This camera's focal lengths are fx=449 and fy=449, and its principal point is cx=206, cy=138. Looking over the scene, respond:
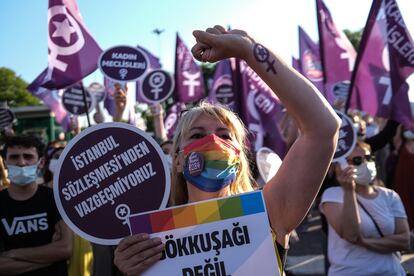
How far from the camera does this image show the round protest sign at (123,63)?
5758 millimetres

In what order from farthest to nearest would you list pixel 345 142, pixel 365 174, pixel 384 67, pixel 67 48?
1. pixel 384 67
2. pixel 67 48
3. pixel 345 142
4. pixel 365 174

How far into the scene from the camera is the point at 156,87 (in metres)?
9.19

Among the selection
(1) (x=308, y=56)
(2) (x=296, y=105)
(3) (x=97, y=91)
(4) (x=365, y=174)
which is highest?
(2) (x=296, y=105)

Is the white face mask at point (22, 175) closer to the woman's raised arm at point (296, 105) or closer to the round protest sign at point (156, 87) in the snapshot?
the woman's raised arm at point (296, 105)

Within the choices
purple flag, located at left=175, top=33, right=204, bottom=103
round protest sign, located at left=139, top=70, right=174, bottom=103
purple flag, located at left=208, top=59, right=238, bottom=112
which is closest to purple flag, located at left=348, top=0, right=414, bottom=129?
round protest sign, located at left=139, top=70, right=174, bottom=103

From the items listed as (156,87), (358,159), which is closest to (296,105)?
(358,159)

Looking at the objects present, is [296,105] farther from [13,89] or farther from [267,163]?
[13,89]

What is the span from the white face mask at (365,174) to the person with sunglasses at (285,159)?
1922 mm

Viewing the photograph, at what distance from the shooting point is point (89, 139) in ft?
6.02

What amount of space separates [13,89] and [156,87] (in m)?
49.9

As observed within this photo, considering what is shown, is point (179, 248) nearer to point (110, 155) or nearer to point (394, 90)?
point (110, 155)

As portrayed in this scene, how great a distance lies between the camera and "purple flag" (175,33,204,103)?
35.7 ft

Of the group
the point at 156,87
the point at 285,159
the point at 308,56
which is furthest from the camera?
the point at 308,56

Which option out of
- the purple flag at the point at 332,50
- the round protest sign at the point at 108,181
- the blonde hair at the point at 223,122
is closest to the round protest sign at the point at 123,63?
the purple flag at the point at 332,50
